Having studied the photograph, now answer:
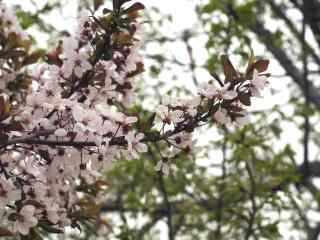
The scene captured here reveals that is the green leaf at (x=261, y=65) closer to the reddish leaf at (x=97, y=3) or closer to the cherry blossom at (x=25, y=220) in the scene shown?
the reddish leaf at (x=97, y=3)

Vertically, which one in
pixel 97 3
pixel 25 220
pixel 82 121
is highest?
pixel 97 3

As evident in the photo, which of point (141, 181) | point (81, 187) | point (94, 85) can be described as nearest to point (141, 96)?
point (141, 181)

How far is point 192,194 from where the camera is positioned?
5109 millimetres

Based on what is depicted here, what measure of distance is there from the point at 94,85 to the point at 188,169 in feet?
8.17

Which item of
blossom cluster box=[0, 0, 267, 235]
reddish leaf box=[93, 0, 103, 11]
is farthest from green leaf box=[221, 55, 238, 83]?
reddish leaf box=[93, 0, 103, 11]

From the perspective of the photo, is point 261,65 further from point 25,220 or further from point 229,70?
point 25,220

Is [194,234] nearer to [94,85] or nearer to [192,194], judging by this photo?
[192,194]

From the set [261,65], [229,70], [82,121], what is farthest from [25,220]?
[261,65]

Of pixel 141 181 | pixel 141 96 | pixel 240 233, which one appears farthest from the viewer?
pixel 240 233

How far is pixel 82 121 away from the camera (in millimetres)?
1942

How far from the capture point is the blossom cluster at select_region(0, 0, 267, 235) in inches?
76.2

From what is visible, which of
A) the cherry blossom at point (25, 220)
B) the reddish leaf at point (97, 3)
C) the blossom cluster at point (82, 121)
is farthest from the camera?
the reddish leaf at point (97, 3)

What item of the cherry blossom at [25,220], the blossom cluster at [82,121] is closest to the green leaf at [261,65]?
the blossom cluster at [82,121]

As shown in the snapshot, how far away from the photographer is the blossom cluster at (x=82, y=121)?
1.94 metres
